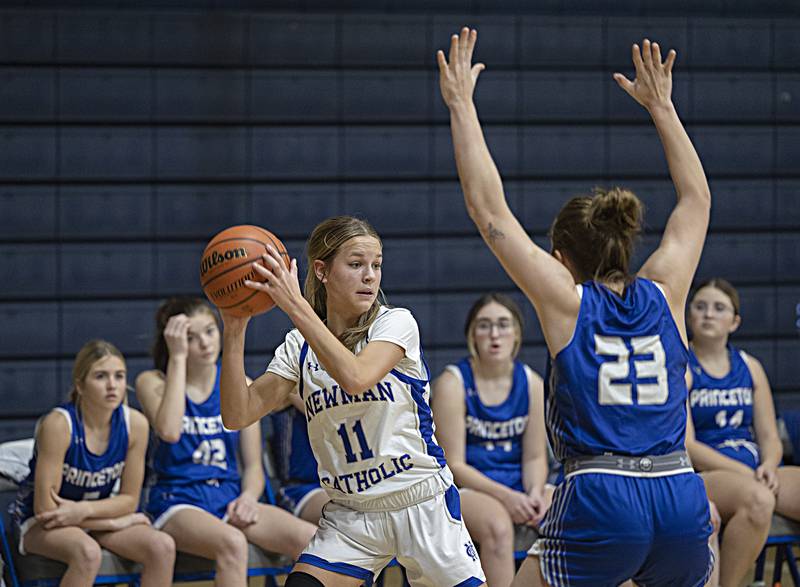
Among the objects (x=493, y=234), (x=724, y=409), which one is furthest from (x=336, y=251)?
(x=724, y=409)

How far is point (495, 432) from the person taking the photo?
169 inches

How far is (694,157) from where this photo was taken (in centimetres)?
257

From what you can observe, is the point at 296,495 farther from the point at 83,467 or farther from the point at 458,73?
the point at 458,73

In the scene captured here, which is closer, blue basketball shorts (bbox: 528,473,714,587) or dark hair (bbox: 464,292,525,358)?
blue basketball shorts (bbox: 528,473,714,587)

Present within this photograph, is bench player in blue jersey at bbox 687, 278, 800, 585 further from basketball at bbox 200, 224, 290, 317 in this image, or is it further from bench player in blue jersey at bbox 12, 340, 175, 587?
basketball at bbox 200, 224, 290, 317

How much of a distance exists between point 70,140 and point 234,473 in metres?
2.31

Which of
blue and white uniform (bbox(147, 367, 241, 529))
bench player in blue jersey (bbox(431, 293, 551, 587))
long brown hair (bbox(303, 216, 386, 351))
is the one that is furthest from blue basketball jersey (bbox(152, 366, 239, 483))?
A: long brown hair (bbox(303, 216, 386, 351))

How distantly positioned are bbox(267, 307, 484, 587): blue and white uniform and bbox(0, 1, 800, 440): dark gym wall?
3.13 metres

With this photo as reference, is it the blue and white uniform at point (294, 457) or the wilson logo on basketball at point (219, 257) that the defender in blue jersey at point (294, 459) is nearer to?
the blue and white uniform at point (294, 457)

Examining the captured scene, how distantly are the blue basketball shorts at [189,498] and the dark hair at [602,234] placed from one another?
208 centimetres

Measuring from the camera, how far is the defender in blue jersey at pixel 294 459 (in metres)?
4.25

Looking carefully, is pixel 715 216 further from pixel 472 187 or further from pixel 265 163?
pixel 472 187

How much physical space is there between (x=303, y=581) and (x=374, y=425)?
40 cm

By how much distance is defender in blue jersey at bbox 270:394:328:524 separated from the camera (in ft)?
14.0
